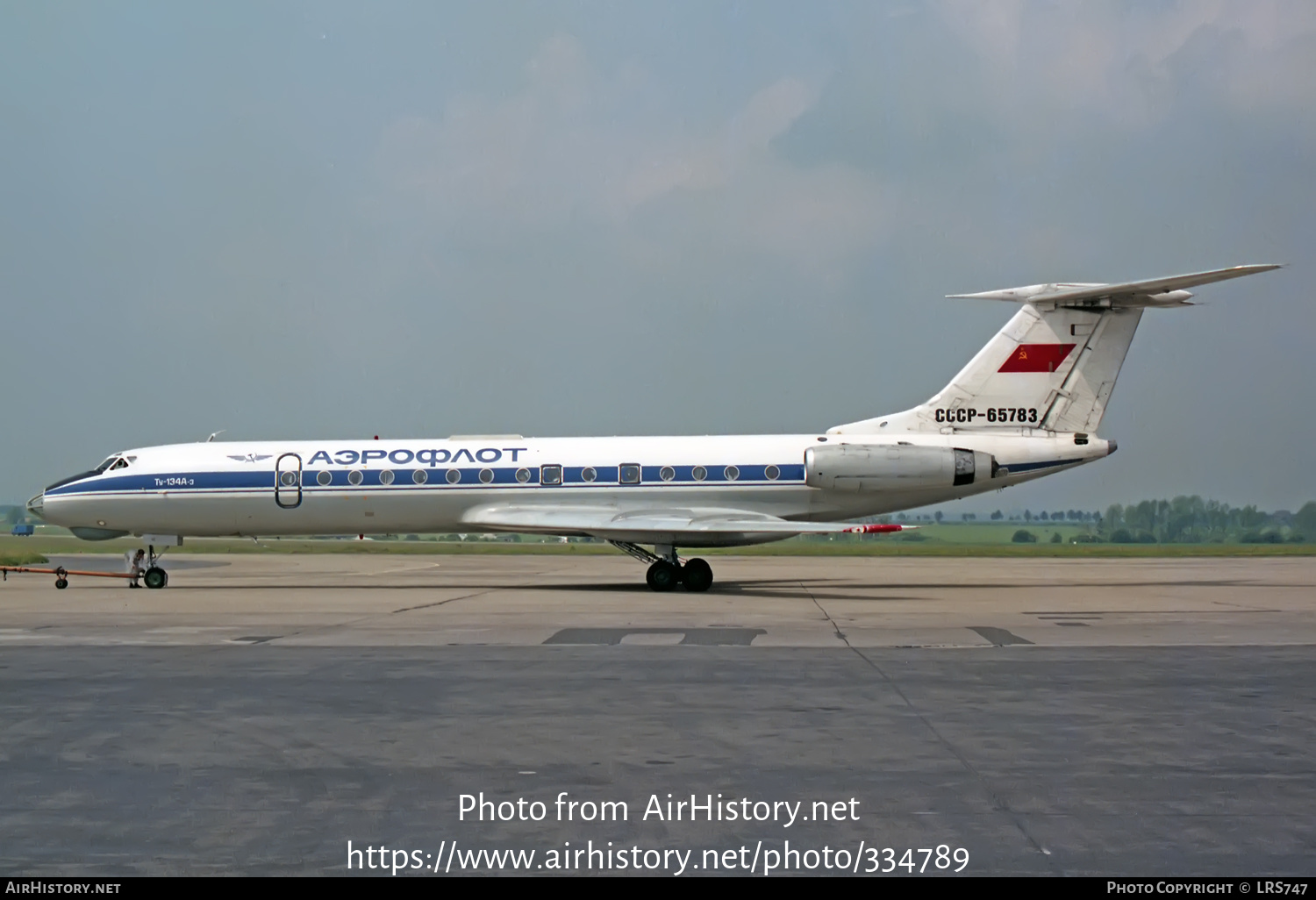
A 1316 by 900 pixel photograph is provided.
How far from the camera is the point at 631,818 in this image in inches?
263

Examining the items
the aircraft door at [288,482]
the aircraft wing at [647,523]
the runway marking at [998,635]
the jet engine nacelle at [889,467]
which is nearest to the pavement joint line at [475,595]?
the aircraft wing at [647,523]

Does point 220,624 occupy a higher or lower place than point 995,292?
lower

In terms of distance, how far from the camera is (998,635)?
1650 cm

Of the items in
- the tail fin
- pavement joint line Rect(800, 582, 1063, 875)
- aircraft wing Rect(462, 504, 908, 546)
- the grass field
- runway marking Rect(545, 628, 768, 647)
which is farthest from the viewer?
the grass field

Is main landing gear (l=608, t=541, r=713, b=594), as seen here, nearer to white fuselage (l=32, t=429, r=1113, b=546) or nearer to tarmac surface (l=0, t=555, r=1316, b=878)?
white fuselage (l=32, t=429, r=1113, b=546)

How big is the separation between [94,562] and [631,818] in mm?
41984

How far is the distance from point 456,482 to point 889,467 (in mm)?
8933

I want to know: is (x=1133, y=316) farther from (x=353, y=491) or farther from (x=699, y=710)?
(x=699, y=710)

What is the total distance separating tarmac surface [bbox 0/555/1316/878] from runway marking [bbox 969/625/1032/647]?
0.46 feet

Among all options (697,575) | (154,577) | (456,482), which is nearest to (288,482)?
(154,577)

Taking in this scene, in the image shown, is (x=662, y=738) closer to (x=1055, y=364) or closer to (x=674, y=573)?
(x=674, y=573)

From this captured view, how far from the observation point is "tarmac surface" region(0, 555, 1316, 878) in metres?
6.18

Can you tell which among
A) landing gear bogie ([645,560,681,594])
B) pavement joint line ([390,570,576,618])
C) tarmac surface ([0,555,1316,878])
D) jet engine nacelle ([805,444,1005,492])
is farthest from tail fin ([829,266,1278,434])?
pavement joint line ([390,570,576,618])

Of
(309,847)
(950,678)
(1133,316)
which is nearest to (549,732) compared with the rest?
(309,847)
